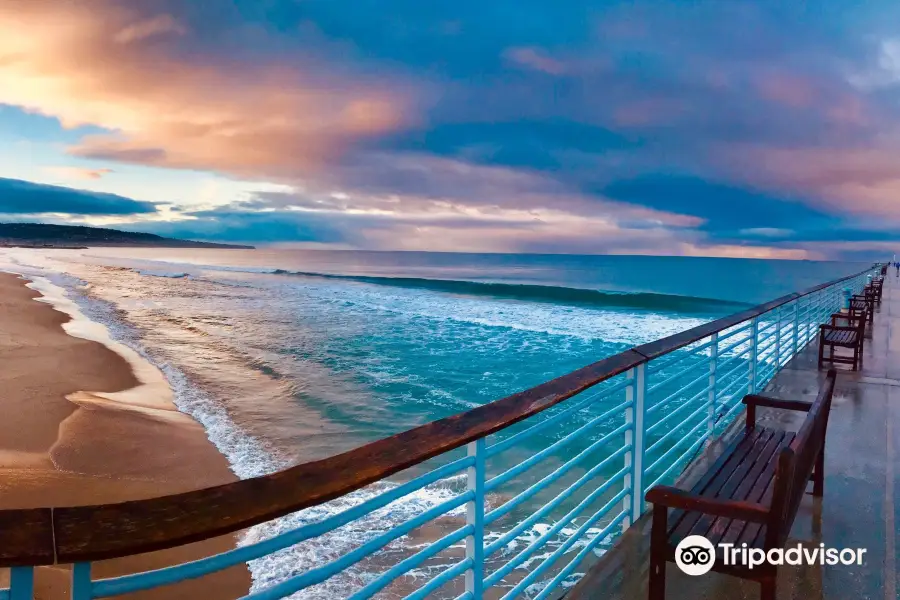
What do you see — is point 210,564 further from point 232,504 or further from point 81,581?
point 81,581

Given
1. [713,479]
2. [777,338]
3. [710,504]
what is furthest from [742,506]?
[777,338]

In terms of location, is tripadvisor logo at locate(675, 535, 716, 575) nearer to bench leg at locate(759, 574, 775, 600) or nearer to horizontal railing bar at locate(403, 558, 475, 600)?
bench leg at locate(759, 574, 775, 600)

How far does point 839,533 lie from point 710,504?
176cm

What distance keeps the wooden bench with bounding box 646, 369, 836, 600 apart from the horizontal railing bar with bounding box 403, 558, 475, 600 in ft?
2.59

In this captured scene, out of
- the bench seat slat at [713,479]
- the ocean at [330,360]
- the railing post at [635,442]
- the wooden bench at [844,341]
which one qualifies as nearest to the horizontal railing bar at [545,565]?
the railing post at [635,442]

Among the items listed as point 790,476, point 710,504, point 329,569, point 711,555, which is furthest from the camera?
point 711,555

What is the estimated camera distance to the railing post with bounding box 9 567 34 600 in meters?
0.84

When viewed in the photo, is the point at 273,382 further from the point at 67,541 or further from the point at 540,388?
the point at 67,541

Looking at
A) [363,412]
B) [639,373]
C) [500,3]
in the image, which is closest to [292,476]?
[639,373]

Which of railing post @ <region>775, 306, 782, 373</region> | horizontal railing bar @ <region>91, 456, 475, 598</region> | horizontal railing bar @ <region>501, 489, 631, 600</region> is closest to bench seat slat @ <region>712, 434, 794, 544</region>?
horizontal railing bar @ <region>501, 489, 631, 600</region>

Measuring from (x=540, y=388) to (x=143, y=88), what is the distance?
14564mm

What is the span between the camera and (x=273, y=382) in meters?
11.3

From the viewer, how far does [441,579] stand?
1.79 metres

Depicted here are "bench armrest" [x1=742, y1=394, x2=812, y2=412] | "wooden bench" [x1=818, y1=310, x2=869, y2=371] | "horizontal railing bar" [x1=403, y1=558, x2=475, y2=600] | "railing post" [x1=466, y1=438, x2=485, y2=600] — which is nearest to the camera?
"horizontal railing bar" [x1=403, y1=558, x2=475, y2=600]
